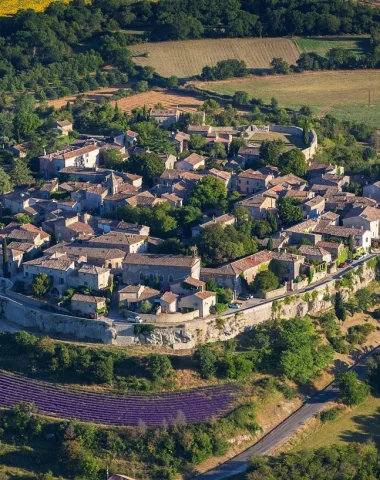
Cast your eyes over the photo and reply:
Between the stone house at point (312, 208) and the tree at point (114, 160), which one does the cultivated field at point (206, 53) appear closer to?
the tree at point (114, 160)

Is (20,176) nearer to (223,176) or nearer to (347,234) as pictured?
(223,176)

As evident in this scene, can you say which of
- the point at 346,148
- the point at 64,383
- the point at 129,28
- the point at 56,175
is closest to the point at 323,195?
the point at 346,148

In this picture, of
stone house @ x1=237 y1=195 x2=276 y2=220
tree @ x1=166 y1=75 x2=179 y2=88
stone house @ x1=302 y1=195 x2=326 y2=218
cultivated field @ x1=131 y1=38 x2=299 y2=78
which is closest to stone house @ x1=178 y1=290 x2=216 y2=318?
stone house @ x1=237 y1=195 x2=276 y2=220

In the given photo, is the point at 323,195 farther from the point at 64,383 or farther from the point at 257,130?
the point at 64,383

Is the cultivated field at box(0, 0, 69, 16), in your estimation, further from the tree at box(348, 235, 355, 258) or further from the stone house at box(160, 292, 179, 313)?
the stone house at box(160, 292, 179, 313)

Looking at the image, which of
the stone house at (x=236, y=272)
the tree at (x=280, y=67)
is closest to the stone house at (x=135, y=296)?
the stone house at (x=236, y=272)

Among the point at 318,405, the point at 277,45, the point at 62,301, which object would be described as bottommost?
the point at 318,405
